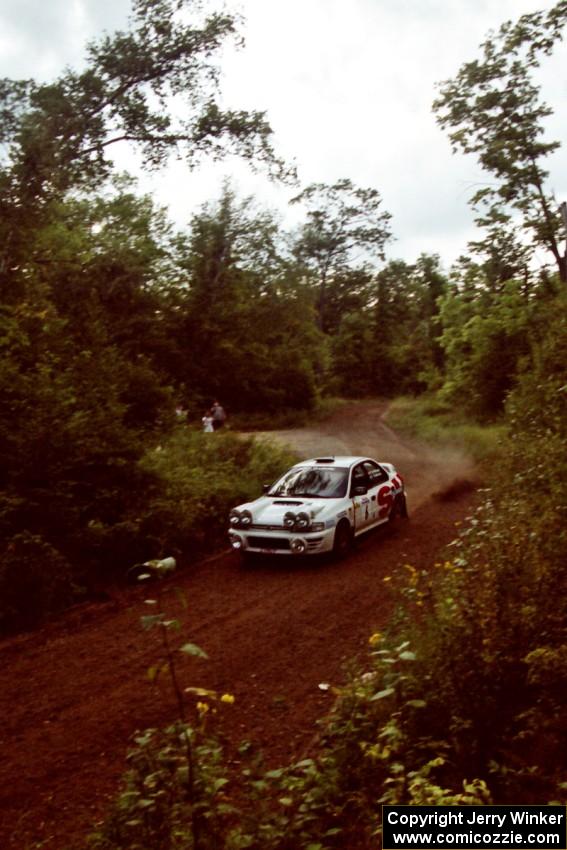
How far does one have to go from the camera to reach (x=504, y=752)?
4.53m

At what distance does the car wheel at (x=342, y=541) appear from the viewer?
12.0m

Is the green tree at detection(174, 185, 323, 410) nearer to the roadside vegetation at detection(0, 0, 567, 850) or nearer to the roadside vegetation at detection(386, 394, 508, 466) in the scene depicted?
the roadside vegetation at detection(0, 0, 567, 850)

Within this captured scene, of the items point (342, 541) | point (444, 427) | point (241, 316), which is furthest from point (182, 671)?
A: point (241, 316)

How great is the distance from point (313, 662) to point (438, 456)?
816 inches

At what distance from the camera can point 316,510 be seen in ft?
39.0

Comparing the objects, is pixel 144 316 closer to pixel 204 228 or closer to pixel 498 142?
pixel 204 228

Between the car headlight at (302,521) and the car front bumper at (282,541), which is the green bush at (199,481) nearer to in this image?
the car front bumper at (282,541)

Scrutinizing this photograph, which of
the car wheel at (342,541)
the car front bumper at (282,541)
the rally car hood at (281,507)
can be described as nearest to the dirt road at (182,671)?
the car wheel at (342,541)

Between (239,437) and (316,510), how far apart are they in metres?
7.89

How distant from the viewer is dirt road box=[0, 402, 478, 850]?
5387mm

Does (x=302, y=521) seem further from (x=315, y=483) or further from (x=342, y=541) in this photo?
(x=315, y=483)

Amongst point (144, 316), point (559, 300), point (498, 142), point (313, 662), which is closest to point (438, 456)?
point (559, 300)

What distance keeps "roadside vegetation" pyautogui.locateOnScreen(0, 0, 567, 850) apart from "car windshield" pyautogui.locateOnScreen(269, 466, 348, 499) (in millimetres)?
1752

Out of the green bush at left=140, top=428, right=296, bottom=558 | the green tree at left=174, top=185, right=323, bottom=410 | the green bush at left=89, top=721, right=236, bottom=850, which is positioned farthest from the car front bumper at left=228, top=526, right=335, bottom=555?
the green tree at left=174, top=185, right=323, bottom=410
